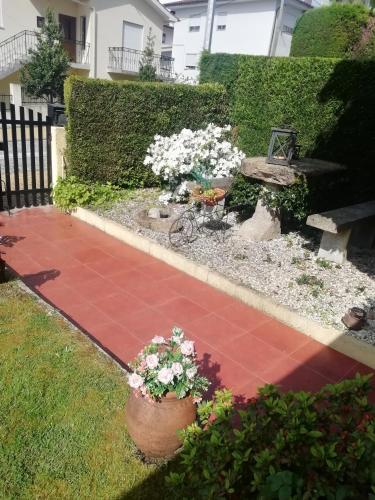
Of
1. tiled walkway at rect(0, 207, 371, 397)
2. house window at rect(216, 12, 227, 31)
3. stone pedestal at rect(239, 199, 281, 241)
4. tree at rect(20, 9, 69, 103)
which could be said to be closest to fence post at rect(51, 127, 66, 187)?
tiled walkway at rect(0, 207, 371, 397)

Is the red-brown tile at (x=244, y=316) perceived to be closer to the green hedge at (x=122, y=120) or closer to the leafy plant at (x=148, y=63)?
the green hedge at (x=122, y=120)

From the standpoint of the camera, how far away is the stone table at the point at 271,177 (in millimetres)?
6090

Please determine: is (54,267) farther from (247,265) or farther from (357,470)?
(357,470)

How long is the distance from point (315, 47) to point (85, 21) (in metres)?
16.3

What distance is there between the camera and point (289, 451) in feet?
6.07

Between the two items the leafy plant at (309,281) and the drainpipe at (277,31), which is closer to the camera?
the leafy plant at (309,281)

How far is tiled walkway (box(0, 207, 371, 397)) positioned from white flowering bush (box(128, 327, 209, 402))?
1114 millimetres

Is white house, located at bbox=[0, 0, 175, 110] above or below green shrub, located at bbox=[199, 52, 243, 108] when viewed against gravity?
above

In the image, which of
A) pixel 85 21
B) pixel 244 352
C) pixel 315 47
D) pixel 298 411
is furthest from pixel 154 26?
pixel 298 411

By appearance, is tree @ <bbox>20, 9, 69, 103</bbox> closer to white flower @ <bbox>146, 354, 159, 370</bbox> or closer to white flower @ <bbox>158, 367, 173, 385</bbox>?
white flower @ <bbox>146, 354, 159, 370</bbox>

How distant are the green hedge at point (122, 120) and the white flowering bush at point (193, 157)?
75 cm

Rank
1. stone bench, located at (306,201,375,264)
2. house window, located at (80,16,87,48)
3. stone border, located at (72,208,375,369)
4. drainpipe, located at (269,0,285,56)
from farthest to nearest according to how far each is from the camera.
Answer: drainpipe, located at (269,0,285,56), house window, located at (80,16,87,48), stone bench, located at (306,201,375,264), stone border, located at (72,208,375,369)

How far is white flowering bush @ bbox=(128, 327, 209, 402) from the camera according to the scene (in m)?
2.63

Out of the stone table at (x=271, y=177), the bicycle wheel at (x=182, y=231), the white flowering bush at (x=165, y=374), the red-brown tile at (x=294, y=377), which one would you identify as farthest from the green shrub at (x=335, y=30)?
the white flowering bush at (x=165, y=374)
